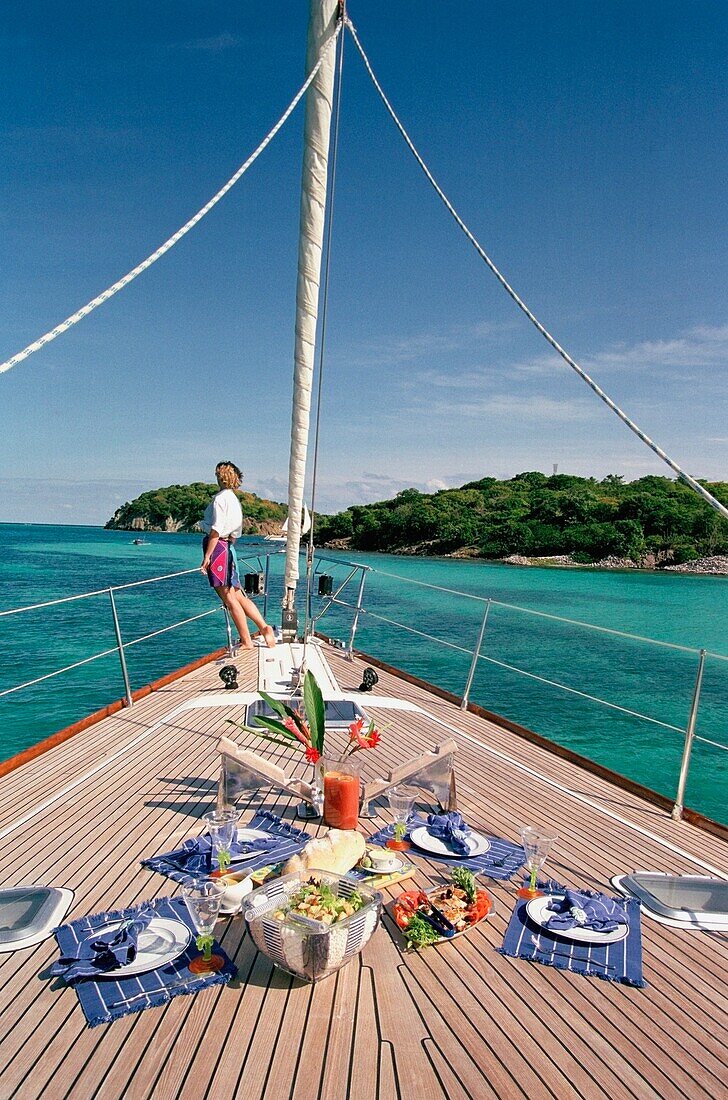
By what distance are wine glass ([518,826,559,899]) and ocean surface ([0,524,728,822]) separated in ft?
5.44

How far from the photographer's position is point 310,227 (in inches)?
173

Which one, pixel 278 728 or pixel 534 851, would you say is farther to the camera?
pixel 278 728

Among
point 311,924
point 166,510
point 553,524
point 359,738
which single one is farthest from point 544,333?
point 166,510

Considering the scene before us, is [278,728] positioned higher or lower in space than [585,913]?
higher

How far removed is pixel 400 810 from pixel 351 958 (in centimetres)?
104

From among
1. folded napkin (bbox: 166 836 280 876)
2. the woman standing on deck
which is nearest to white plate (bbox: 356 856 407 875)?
folded napkin (bbox: 166 836 280 876)

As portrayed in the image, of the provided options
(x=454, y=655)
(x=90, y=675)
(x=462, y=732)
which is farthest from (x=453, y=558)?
(x=462, y=732)

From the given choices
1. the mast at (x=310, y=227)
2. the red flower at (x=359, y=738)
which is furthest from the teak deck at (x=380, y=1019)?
the mast at (x=310, y=227)

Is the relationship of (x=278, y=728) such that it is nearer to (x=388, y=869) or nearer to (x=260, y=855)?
(x=260, y=855)

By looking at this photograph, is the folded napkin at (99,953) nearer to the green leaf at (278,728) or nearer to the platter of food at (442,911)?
the platter of food at (442,911)

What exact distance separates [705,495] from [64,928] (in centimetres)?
305

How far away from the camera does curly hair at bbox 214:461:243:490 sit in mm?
6258

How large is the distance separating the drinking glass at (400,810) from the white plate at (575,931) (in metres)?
0.71

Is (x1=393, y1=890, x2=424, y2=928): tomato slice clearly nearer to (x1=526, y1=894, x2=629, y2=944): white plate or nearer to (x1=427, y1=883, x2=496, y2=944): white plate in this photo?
(x1=427, y1=883, x2=496, y2=944): white plate
